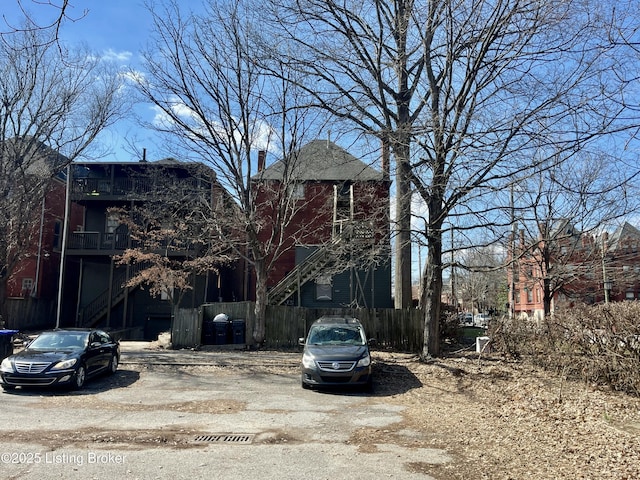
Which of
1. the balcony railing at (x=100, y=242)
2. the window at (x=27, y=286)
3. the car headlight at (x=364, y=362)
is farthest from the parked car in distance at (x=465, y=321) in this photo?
the window at (x=27, y=286)

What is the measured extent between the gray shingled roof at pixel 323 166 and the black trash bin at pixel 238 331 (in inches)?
238

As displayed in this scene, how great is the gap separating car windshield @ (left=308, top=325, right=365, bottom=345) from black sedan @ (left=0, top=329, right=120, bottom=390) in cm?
543

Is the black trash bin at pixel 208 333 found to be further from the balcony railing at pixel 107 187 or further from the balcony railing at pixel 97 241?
the balcony railing at pixel 107 187

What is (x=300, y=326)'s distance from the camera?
18.9 metres

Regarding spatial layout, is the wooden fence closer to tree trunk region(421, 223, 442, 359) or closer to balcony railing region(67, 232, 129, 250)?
tree trunk region(421, 223, 442, 359)

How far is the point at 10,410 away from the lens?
860cm

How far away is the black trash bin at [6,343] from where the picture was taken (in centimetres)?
1325

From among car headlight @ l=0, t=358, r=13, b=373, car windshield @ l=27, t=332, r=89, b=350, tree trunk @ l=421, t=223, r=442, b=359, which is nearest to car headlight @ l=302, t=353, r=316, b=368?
tree trunk @ l=421, t=223, r=442, b=359

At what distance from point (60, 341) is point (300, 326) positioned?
9327 millimetres

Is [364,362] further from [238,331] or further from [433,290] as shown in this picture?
[238,331]

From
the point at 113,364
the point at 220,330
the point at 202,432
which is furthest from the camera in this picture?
the point at 220,330

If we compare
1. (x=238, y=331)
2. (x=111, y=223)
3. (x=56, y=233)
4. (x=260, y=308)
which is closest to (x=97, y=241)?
(x=111, y=223)

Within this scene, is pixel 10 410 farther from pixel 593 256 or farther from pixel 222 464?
pixel 593 256

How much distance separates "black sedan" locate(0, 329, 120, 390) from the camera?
1012 cm
